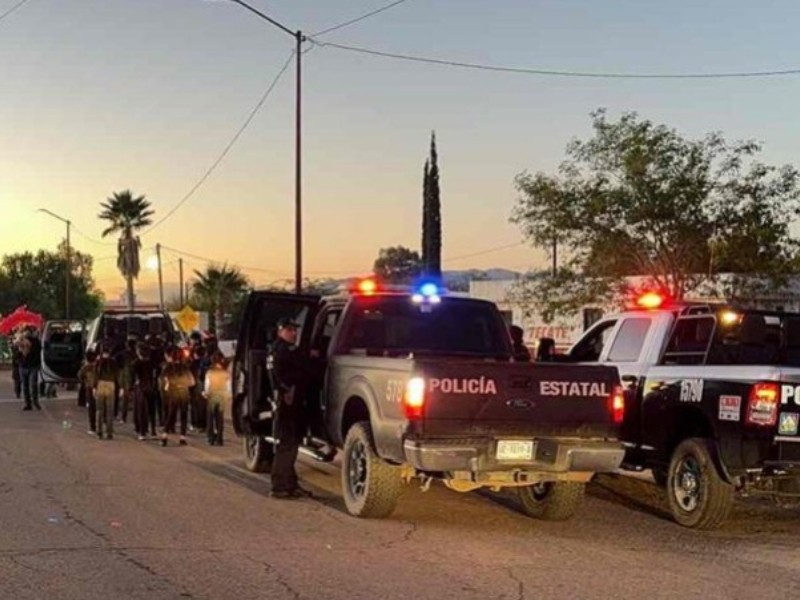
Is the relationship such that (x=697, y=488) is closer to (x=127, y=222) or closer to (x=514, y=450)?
(x=514, y=450)

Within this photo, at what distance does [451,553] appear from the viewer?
8.75 m

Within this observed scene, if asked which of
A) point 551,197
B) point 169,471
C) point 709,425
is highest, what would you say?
point 551,197

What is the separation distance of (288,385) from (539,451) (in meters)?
3.06

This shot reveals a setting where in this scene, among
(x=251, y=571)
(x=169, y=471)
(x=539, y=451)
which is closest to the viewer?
(x=251, y=571)

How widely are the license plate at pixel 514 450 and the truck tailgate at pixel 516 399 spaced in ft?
0.28

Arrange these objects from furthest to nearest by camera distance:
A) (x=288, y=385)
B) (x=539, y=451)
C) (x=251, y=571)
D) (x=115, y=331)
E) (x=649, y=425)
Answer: (x=115, y=331) < (x=288, y=385) < (x=649, y=425) < (x=539, y=451) < (x=251, y=571)

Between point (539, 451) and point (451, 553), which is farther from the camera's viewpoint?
point (539, 451)

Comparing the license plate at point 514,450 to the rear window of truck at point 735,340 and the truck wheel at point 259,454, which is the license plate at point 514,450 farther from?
the truck wheel at point 259,454

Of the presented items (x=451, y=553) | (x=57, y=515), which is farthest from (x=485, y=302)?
(x=57, y=515)

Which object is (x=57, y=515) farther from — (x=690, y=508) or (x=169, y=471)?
(x=690, y=508)

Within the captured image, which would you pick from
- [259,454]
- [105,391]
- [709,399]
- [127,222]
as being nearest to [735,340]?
[709,399]

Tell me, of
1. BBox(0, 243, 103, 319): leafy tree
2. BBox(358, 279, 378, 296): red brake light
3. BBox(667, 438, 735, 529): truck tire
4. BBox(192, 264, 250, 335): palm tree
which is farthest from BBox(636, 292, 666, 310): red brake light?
BBox(0, 243, 103, 319): leafy tree

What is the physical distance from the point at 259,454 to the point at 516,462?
15.8ft

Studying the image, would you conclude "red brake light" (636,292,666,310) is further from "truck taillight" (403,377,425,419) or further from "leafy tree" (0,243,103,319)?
"leafy tree" (0,243,103,319)
